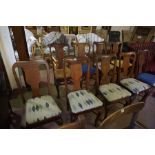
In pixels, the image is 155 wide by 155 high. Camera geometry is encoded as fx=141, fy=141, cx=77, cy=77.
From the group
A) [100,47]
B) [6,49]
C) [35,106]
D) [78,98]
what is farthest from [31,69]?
[100,47]

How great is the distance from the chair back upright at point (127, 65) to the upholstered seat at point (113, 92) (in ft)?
1.04

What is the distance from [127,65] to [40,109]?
1220 millimetres

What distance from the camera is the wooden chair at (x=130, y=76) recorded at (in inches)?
64.7

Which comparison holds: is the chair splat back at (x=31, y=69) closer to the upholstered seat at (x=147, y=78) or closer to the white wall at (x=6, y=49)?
the white wall at (x=6, y=49)

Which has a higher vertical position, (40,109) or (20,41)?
(20,41)

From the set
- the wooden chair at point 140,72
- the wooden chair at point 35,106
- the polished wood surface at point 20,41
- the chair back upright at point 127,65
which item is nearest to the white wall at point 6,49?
the polished wood surface at point 20,41

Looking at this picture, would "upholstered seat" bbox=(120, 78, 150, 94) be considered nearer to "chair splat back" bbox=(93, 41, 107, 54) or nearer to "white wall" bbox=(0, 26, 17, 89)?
"chair splat back" bbox=(93, 41, 107, 54)

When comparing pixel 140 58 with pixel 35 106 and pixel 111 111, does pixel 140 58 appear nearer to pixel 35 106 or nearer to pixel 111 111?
pixel 111 111

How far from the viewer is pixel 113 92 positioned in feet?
5.04

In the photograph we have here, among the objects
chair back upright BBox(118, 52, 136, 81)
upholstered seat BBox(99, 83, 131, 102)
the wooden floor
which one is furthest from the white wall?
chair back upright BBox(118, 52, 136, 81)

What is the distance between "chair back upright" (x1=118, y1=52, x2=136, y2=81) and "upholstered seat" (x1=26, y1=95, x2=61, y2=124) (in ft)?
3.32
